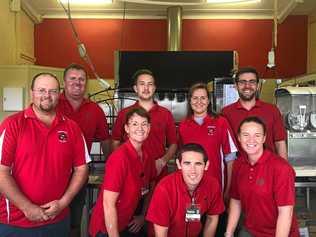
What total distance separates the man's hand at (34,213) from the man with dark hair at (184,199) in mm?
501

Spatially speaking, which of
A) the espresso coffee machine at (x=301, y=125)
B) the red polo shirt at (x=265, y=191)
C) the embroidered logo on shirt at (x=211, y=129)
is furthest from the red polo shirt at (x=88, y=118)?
the espresso coffee machine at (x=301, y=125)

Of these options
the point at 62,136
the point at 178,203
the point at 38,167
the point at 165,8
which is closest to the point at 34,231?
the point at 38,167

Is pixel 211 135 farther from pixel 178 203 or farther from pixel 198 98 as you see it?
pixel 178 203

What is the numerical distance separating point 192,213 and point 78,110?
3.44 feet

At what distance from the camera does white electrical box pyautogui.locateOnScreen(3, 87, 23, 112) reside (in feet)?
15.5

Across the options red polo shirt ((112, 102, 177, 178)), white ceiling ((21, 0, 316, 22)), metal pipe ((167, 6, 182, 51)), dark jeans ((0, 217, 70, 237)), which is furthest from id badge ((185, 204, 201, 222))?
metal pipe ((167, 6, 182, 51))

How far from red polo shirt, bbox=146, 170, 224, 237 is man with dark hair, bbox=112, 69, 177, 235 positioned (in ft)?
1.42

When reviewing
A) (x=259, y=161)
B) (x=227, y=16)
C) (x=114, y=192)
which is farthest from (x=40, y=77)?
(x=227, y=16)

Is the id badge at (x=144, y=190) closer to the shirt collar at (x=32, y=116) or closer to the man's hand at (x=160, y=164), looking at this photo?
the man's hand at (x=160, y=164)

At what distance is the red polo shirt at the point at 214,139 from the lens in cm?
269

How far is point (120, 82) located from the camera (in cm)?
516

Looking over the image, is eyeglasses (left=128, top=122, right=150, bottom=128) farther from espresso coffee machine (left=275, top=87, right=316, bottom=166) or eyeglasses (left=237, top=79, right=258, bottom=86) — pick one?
espresso coffee machine (left=275, top=87, right=316, bottom=166)

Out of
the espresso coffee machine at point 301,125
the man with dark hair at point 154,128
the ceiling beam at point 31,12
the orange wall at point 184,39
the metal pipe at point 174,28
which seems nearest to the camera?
the man with dark hair at point 154,128

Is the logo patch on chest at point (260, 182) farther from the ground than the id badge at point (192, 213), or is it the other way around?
the logo patch on chest at point (260, 182)
